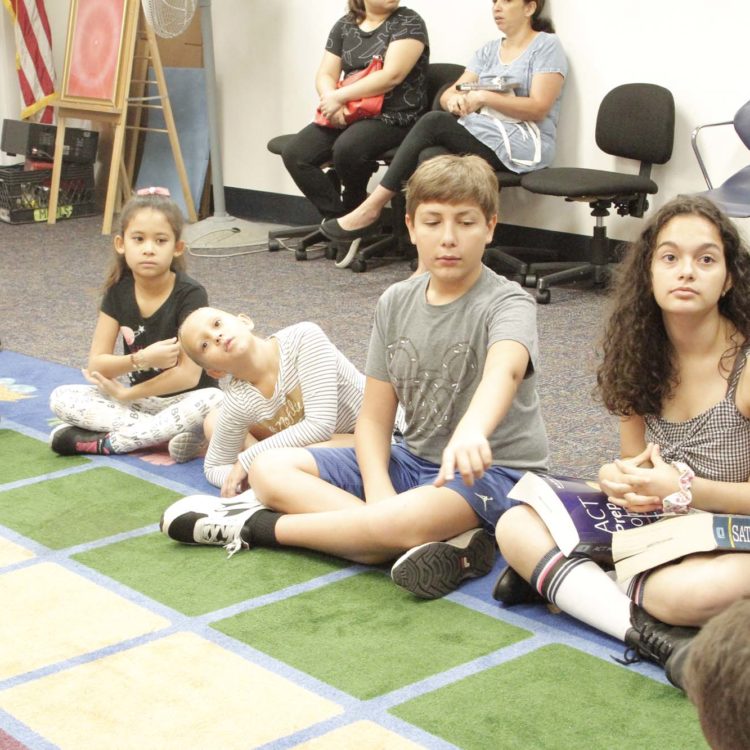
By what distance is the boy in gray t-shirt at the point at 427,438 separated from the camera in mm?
1934

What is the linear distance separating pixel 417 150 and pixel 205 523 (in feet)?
8.42

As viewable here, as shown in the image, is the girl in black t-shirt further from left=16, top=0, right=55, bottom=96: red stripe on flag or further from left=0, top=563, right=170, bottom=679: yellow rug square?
left=16, top=0, right=55, bottom=96: red stripe on flag

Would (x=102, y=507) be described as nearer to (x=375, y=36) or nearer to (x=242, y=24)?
(x=375, y=36)

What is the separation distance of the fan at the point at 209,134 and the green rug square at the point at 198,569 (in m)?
3.31

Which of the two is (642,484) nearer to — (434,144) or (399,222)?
(434,144)

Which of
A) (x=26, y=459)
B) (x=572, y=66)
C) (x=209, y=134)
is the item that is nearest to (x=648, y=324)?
(x=26, y=459)

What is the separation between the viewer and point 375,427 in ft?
6.89

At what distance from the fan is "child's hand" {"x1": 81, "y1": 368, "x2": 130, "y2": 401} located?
263cm

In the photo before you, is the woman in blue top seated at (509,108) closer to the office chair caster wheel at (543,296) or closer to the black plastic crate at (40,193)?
the office chair caster wheel at (543,296)

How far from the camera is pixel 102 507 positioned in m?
2.36

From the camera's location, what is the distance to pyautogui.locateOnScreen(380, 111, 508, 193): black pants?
433cm

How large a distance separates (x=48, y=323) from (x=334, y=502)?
2.18m

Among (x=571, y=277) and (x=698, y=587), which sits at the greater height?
(x=571, y=277)

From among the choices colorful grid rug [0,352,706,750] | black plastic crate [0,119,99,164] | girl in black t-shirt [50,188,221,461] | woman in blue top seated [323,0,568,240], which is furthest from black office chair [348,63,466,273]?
colorful grid rug [0,352,706,750]
